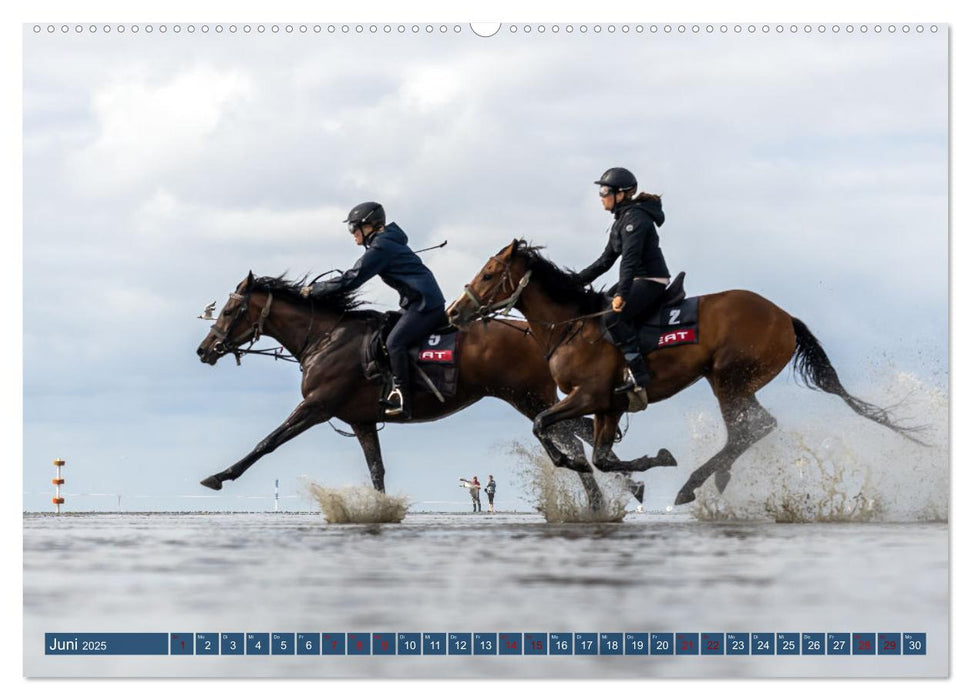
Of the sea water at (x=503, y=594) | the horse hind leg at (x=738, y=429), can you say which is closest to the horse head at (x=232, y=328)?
the sea water at (x=503, y=594)

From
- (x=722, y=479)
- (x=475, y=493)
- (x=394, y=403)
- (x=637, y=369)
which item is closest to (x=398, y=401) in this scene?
(x=394, y=403)

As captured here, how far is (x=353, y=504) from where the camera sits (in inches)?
577

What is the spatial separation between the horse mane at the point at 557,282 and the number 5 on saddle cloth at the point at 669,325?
47cm

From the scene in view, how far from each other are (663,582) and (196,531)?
6.20 metres

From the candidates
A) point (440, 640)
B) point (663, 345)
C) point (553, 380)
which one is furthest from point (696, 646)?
point (553, 380)

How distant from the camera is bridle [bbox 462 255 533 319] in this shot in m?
13.2

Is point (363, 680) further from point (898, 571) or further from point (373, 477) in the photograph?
point (373, 477)

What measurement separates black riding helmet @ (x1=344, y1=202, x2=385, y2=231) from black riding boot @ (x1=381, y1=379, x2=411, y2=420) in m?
1.61

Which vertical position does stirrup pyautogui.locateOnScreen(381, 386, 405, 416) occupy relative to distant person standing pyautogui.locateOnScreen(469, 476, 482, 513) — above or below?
above

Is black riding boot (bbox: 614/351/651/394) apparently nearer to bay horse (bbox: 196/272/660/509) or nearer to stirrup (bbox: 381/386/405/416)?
bay horse (bbox: 196/272/660/509)

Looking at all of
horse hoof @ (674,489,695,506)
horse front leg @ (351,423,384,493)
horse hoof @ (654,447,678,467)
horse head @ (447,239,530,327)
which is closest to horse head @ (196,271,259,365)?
horse front leg @ (351,423,384,493)

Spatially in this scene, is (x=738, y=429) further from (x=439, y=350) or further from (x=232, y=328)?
(x=232, y=328)

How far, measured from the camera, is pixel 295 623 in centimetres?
779

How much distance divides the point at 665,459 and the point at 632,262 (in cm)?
193
